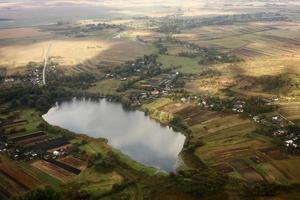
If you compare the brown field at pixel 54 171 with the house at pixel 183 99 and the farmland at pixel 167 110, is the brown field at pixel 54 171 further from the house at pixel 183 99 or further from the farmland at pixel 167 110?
the house at pixel 183 99

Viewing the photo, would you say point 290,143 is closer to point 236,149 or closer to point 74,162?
point 236,149

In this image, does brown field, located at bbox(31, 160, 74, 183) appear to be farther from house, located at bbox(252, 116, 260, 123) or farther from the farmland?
house, located at bbox(252, 116, 260, 123)

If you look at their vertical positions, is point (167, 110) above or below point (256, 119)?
below

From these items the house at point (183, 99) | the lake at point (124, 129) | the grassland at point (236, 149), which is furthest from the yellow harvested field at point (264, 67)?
the lake at point (124, 129)

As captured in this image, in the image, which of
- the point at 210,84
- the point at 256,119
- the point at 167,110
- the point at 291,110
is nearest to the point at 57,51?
the point at 210,84

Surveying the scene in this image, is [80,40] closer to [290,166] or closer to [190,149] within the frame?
[190,149]

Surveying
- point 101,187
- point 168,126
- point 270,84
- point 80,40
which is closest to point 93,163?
point 101,187
